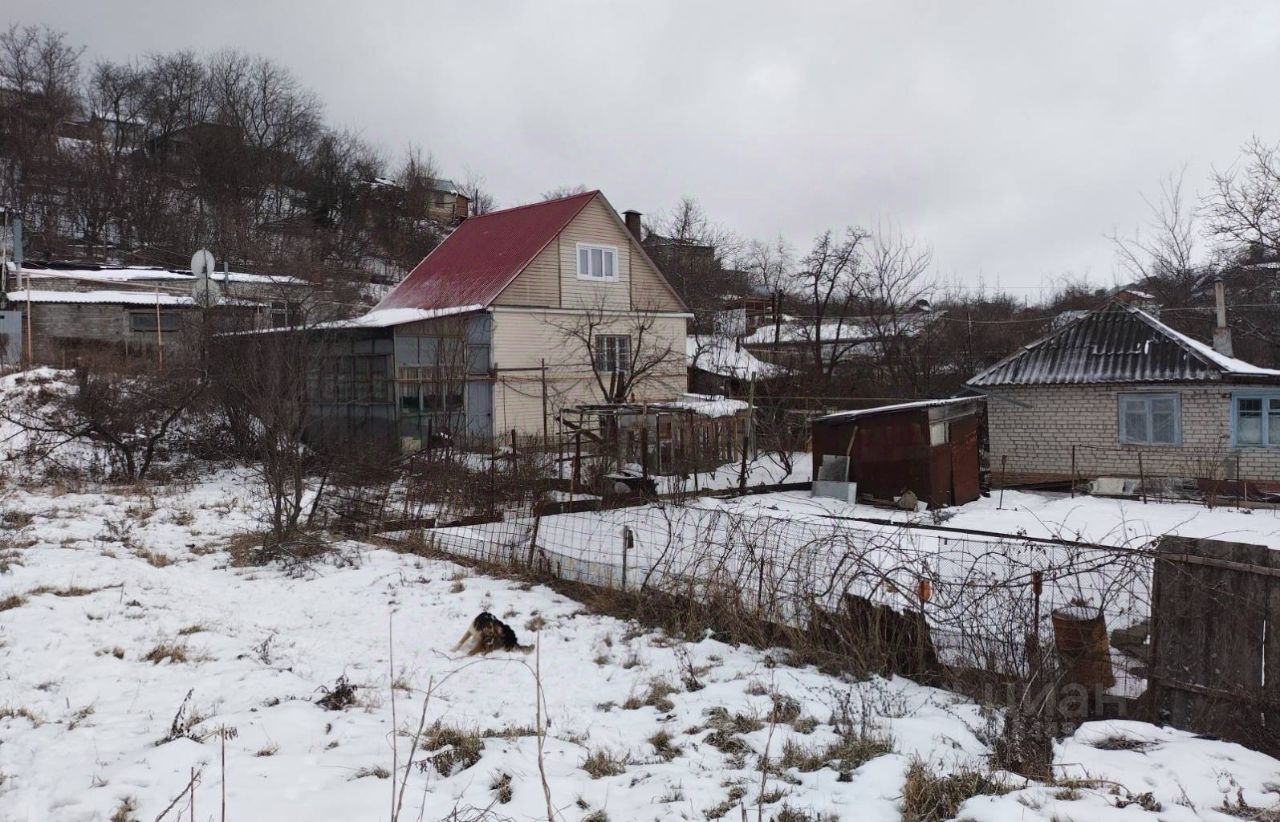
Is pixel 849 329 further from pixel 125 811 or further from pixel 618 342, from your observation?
pixel 125 811

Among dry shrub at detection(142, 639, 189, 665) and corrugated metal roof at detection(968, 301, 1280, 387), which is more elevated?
corrugated metal roof at detection(968, 301, 1280, 387)

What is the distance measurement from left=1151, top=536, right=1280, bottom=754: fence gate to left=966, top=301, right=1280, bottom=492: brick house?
559 inches

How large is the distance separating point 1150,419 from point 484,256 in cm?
1861

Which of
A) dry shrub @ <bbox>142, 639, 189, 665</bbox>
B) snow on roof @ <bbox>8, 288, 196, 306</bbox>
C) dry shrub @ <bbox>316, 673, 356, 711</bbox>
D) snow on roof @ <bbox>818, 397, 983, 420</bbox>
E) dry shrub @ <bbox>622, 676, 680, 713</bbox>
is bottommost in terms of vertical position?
dry shrub @ <bbox>622, 676, 680, 713</bbox>

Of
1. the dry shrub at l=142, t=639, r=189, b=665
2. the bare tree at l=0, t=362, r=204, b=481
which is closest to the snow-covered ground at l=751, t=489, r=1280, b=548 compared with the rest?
the dry shrub at l=142, t=639, r=189, b=665

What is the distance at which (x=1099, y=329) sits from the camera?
20141 millimetres

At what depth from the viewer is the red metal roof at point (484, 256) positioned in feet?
76.2

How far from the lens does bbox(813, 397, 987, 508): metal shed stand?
50.2ft

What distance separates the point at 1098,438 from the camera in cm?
1906

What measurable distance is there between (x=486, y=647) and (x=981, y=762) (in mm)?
3754

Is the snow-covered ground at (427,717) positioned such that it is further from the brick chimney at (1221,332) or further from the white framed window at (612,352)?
the brick chimney at (1221,332)

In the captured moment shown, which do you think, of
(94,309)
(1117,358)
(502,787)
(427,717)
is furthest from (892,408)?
(94,309)

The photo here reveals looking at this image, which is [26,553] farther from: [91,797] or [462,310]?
[462,310]

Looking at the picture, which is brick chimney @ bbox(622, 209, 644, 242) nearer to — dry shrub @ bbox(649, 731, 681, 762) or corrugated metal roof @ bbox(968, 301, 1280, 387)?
corrugated metal roof @ bbox(968, 301, 1280, 387)
